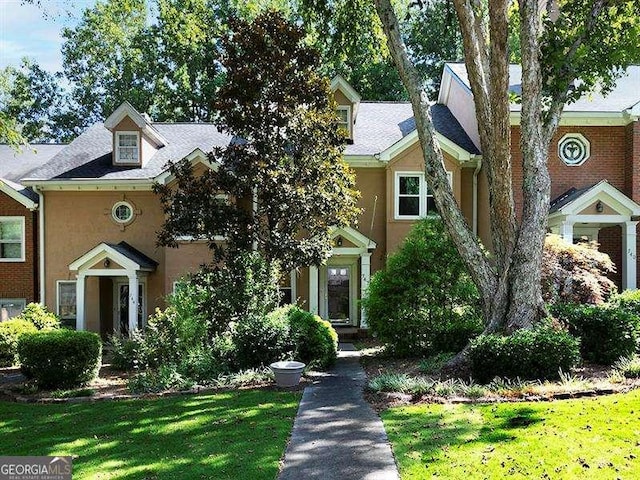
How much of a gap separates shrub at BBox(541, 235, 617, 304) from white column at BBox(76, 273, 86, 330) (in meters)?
14.1

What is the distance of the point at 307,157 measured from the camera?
13805 millimetres

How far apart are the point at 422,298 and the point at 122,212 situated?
38.3 feet

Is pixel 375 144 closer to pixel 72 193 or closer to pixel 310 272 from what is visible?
pixel 310 272

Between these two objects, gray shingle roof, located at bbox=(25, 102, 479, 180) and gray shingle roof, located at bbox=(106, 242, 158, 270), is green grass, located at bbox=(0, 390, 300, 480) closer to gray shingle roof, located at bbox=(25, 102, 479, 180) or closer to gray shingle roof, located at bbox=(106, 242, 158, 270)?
gray shingle roof, located at bbox=(106, 242, 158, 270)

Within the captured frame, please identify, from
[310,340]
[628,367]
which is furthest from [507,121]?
[310,340]

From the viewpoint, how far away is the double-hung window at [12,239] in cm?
2036

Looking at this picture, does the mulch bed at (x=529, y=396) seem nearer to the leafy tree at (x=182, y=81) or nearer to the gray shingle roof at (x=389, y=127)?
the gray shingle roof at (x=389, y=127)

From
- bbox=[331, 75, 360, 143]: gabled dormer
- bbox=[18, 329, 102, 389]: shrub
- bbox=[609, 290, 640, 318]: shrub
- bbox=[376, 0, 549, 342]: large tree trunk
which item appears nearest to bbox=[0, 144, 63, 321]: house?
bbox=[18, 329, 102, 389]: shrub

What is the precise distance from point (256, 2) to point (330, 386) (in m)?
9.82

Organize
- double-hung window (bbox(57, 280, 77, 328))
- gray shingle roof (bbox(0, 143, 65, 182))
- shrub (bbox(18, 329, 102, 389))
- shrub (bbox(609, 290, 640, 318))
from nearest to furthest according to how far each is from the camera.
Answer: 1. shrub (bbox(18, 329, 102, 389))
2. shrub (bbox(609, 290, 640, 318))
3. double-hung window (bbox(57, 280, 77, 328))
4. gray shingle roof (bbox(0, 143, 65, 182))

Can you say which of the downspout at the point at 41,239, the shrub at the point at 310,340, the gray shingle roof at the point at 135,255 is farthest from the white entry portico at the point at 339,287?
the downspout at the point at 41,239

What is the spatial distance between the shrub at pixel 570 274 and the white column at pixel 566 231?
6.10 feet

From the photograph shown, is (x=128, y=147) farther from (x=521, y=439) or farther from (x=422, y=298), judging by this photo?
(x=521, y=439)

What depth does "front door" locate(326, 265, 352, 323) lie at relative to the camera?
19.7 metres
